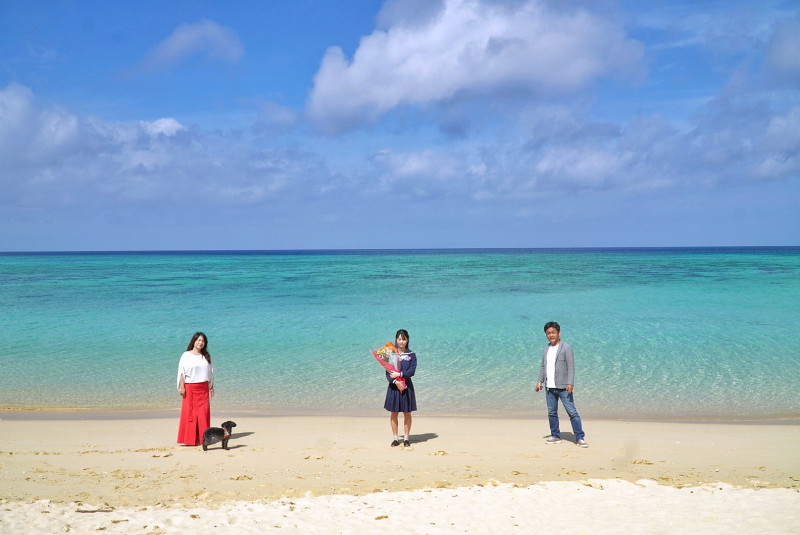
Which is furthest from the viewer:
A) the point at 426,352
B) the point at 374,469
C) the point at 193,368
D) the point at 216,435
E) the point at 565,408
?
the point at 426,352

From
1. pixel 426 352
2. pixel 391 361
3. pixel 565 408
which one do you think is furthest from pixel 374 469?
pixel 426 352

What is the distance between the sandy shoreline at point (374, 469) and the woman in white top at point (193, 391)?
0.26m

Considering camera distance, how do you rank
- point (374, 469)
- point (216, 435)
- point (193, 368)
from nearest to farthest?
point (374, 469) < point (216, 435) < point (193, 368)

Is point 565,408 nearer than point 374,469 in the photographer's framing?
No

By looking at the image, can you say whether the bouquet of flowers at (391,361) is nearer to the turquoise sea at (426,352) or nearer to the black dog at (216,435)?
the black dog at (216,435)

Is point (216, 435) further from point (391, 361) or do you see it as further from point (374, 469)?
point (391, 361)

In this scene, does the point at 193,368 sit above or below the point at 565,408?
above

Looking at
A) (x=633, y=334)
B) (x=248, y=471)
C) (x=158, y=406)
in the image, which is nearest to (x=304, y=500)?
(x=248, y=471)

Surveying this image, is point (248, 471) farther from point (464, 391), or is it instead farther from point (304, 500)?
point (464, 391)

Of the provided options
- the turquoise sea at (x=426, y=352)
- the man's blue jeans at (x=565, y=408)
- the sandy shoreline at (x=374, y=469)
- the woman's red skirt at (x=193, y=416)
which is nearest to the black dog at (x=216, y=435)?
the sandy shoreline at (x=374, y=469)

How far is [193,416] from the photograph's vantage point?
846 cm

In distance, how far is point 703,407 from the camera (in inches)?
446

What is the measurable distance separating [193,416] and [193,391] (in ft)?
1.10

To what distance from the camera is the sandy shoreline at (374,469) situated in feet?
19.2
